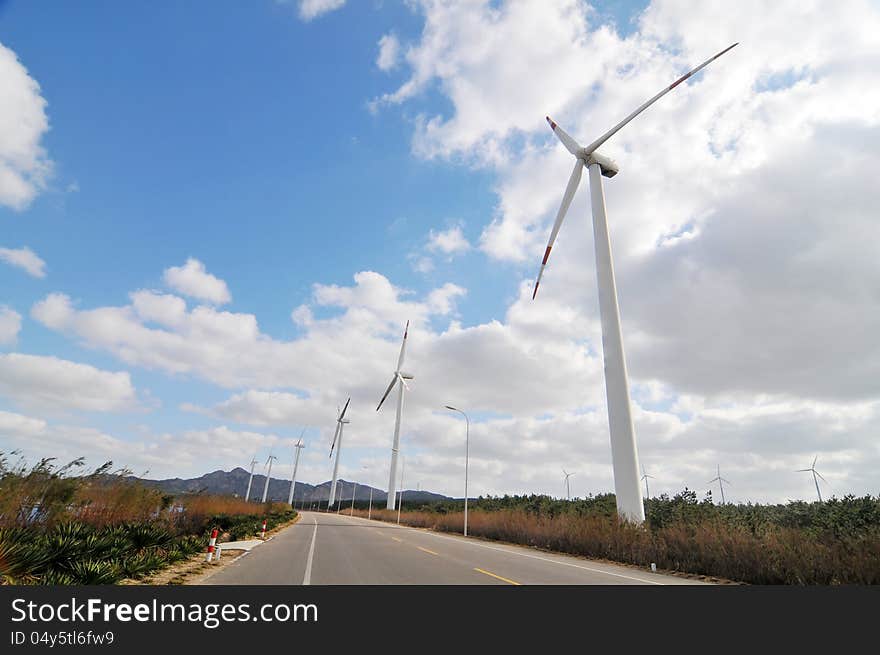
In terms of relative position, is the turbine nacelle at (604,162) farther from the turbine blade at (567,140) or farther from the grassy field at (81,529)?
the grassy field at (81,529)

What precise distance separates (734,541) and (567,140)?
26.3 m

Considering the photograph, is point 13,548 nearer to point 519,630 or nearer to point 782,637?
point 519,630

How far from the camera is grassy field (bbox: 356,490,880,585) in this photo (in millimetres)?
11461

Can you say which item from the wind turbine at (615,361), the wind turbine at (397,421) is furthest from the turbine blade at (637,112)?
the wind turbine at (397,421)

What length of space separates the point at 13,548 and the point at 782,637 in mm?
11648

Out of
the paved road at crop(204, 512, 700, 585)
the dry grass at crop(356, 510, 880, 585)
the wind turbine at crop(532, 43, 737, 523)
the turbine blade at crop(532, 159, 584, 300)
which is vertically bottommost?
the paved road at crop(204, 512, 700, 585)

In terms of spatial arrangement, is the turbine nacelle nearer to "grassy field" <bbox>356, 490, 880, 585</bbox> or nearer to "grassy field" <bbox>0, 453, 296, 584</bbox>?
"grassy field" <bbox>356, 490, 880, 585</bbox>

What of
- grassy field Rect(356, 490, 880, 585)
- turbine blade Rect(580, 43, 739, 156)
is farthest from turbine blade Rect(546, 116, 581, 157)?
grassy field Rect(356, 490, 880, 585)

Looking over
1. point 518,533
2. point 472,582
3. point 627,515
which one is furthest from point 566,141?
point 472,582

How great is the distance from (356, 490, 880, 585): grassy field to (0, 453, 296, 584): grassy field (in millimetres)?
15789

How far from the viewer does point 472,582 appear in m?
9.88

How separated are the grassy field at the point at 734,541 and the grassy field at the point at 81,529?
15789mm

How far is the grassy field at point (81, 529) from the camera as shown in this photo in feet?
27.1

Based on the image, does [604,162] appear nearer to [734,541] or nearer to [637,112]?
[637,112]
